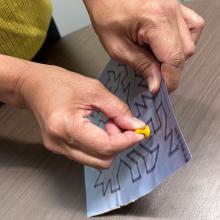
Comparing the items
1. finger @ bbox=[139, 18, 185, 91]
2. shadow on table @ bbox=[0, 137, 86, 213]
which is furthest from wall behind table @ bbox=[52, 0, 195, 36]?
finger @ bbox=[139, 18, 185, 91]

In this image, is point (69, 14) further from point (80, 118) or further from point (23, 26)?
point (80, 118)

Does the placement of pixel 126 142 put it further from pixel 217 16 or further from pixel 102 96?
pixel 217 16

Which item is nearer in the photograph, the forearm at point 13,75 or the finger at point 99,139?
the finger at point 99,139

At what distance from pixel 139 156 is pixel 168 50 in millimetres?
132

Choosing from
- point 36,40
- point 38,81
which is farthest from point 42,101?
point 36,40

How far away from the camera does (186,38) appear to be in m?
0.57

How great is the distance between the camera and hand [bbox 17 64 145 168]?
489 mm

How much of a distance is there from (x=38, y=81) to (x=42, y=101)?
0.03 meters

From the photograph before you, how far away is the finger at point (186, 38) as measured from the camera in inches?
22.1

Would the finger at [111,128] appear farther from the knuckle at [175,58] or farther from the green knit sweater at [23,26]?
the green knit sweater at [23,26]

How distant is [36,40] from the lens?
2.46 feet

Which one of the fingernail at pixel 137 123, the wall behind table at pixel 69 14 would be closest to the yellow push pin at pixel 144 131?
the fingernail at pixel 137 123

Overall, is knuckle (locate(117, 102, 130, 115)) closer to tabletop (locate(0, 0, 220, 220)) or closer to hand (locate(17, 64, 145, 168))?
hand (locate(17, 64, 145, 168))

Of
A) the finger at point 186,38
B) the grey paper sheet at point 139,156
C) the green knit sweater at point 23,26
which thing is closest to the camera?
the grey paper sheet at point 139,156
